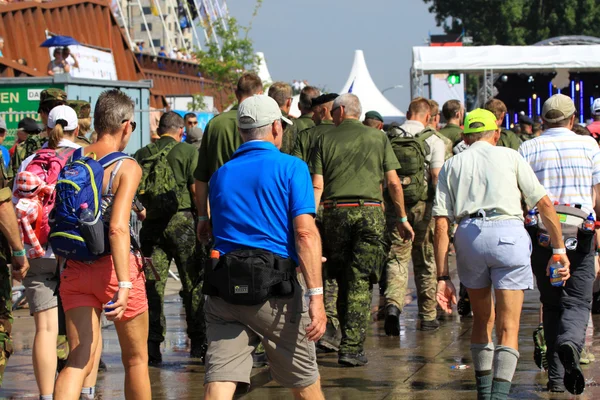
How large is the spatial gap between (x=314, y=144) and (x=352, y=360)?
66.9 inches

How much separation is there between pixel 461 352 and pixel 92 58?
1514cm

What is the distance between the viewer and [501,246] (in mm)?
6074

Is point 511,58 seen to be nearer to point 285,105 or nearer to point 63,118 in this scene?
point 285,105

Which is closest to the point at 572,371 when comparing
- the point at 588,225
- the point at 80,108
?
the point at 588,225

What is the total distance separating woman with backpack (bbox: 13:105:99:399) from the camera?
248 inches

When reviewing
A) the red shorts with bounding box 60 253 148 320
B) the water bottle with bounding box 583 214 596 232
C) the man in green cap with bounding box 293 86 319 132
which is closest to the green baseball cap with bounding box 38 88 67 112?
the red shorts with bounding box 60 253 148 320

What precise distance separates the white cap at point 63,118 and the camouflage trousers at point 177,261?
5.87 ft

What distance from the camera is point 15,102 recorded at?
14602mm

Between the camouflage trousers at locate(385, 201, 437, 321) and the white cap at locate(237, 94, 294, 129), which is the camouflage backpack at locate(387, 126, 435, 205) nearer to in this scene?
the camouflage trousers at locate(385, 201, 437, 321)

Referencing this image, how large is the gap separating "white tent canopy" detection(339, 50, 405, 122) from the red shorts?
29.7 metres

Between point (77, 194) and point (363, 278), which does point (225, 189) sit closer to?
point (77, 194)

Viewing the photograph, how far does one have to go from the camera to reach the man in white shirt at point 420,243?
9.78 metres

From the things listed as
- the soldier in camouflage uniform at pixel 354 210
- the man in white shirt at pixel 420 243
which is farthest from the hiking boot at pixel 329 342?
the man in white shirt at pixel 420 243

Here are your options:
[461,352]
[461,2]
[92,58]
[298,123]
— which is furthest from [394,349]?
[461,2]
